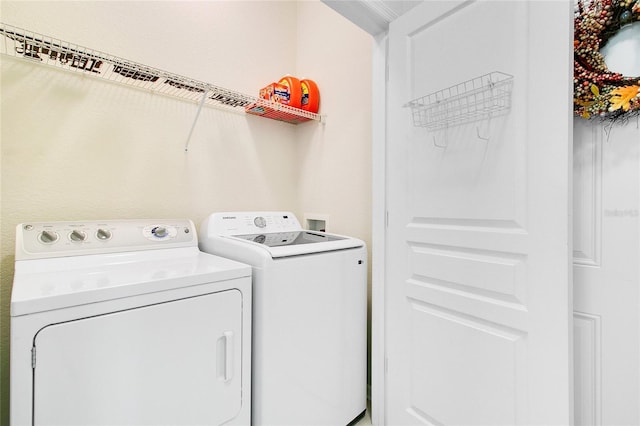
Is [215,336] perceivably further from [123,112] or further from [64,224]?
[123,112]

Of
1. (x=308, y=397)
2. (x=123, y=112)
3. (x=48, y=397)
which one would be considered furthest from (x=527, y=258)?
(x=123, y=112)

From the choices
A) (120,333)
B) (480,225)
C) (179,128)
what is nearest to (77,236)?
(120,333)

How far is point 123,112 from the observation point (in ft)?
5.48

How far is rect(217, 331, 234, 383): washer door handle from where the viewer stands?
1192 mm

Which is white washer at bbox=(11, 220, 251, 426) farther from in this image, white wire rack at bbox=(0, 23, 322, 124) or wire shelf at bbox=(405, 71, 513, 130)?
wire shelf at bbox=(405, 71, 513, 130)

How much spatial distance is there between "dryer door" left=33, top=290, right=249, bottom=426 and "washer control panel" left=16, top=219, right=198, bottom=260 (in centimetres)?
59

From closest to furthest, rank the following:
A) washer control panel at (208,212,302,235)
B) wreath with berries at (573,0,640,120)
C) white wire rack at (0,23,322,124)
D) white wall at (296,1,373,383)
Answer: wreath with berries at (573,0,640,120) < white wire rack at (0,23,322,124) < washer control panel at (208,212,302,235) < white wall at (296,1,373,383)

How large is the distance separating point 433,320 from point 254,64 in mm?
2064

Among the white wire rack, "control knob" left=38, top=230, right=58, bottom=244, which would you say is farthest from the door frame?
"control knob" left=38, top=230, right=58, bottom=244

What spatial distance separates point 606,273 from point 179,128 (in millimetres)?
2186

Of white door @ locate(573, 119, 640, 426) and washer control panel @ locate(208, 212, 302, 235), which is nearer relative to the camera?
white door @ locate(573, 119, 640, 426)

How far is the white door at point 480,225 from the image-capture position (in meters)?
1.03

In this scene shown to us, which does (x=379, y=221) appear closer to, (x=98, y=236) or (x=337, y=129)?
(x=337, y=129)

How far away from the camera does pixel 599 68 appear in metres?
1.05
